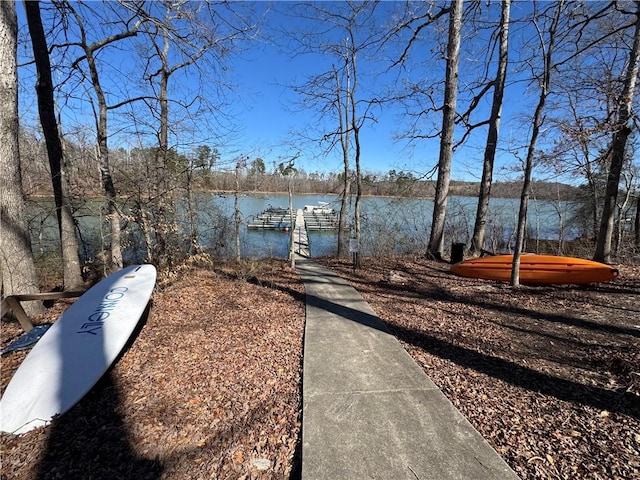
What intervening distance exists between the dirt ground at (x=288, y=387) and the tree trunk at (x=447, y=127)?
3562mm

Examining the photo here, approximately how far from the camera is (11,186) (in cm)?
385

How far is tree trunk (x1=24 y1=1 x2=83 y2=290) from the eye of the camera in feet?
15.5

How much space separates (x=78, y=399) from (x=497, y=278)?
6843 mm

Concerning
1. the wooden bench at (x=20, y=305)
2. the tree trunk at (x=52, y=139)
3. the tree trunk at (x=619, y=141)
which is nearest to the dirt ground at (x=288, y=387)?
the wooden bench at (x=20, y=305)

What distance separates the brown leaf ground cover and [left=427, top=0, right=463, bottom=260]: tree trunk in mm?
2842

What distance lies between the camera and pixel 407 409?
240cm

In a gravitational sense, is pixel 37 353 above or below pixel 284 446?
above

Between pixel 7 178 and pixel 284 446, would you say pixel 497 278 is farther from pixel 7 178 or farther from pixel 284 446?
pixel 7 178

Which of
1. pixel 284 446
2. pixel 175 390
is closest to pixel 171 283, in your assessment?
pixel 175 390

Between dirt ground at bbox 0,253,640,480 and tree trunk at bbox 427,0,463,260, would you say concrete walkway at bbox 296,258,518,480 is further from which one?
tree trunk at bbox 427,0,463,260

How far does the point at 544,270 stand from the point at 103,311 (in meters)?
7.33

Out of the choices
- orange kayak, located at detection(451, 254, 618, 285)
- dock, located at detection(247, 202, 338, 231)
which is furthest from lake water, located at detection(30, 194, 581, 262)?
dock, located at detection(247, 202, 338, 231)

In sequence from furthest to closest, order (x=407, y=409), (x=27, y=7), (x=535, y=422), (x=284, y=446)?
1. (x=27, y=7)
2. (x=407, y=409)
3. (x=535, y=422)
4. (x=284, y=446)

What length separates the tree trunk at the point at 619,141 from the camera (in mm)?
5867
